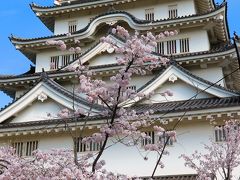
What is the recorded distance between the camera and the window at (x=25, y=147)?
1646 cm

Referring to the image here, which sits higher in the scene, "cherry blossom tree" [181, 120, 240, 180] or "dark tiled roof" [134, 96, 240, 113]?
"dark tiled roof" [134, 96, 240, 113]

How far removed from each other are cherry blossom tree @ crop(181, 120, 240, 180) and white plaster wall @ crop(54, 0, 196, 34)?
29.1ft

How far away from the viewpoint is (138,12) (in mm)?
21750

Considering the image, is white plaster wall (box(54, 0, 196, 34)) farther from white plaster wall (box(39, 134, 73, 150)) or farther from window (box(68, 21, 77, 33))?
white plaster wall (box(39, 134, 73, 150))

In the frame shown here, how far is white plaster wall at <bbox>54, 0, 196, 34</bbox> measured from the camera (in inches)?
829

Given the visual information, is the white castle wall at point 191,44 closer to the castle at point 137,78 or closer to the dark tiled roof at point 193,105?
the castle at point 137,78

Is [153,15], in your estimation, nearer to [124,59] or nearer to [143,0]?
[143,0]

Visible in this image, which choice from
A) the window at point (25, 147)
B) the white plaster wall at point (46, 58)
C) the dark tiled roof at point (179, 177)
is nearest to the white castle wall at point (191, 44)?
the white plaster wall at point (46, 58)

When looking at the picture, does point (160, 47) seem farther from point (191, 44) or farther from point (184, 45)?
point (191, 44)

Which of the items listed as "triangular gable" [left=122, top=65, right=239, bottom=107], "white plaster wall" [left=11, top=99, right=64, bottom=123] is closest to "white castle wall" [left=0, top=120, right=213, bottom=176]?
"triangular gable" [left=122, top=65, right=239, bottom=107]

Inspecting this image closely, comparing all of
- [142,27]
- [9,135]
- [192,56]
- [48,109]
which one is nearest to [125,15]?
[142,27]

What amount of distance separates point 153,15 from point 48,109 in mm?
7636

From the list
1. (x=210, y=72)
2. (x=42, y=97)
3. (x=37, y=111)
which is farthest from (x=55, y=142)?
(x=210, y=72)

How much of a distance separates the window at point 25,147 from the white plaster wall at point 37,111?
987 mm
